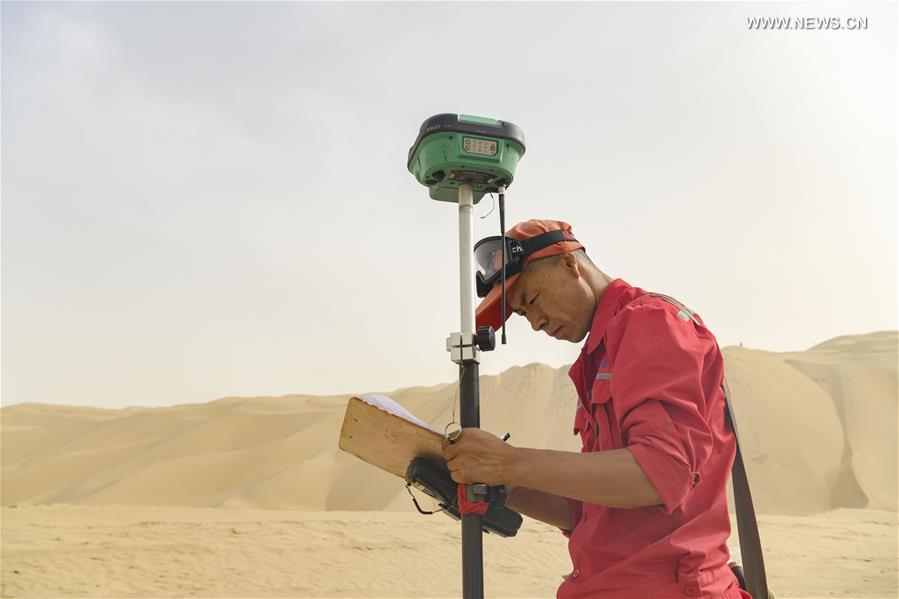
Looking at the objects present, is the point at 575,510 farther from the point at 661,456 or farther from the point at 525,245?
the point at 525,245

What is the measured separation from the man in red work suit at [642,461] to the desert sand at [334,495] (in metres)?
7.73

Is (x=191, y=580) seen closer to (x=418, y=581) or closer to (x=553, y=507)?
(x=418, y=581)

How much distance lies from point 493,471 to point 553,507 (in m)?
A: 0.62

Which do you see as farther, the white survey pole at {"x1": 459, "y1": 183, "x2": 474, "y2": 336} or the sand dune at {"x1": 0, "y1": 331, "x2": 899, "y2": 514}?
the sand dune at {"x1": 0, "y1": 331, "x2": 899, "y2": 514}

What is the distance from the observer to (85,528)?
42.1 ft

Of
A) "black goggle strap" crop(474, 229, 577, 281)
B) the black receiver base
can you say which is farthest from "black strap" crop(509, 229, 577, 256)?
the black receiver base

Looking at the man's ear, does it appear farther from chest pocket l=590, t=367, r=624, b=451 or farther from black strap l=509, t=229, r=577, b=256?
chest pocket l=590, t=367, r=624, b=451

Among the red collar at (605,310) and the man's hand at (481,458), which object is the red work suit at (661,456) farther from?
the man's hand at (481,458)

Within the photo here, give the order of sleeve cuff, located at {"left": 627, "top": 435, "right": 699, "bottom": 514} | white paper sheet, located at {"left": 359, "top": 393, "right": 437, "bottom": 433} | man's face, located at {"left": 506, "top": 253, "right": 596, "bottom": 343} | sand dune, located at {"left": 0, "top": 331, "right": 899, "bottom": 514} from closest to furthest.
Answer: sleeve cuff, located at {"left": 627, "top": 435, "right": 699, "bottom": 514}, white paper sheet, located at {"left": 359, "top": 393, "right": 437, "bottom": 433}, man's face, located at {"left": 506, "top": 253, "right": 596, "bottom": 343}, sand dune, located at {"left": 0, "top": 331, "right": 899, "bottom": 514}

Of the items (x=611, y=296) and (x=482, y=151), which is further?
(x=482, y=151)

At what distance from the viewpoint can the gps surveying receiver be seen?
2.22 metres

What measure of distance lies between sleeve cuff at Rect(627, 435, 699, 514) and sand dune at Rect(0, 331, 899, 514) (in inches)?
653

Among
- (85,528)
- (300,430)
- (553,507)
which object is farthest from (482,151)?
(300,430)

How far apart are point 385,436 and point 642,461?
829mm
